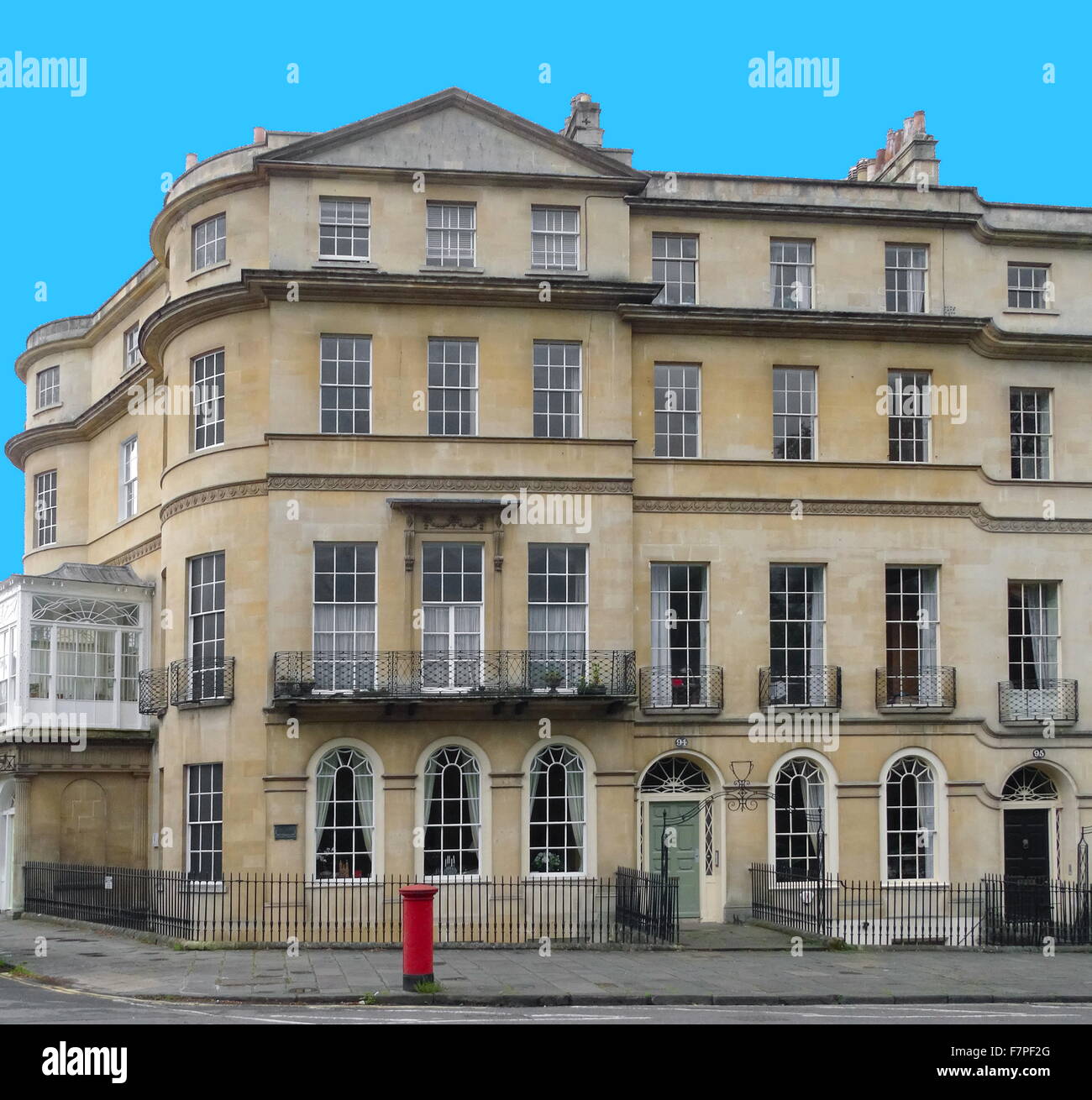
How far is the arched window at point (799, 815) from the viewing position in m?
32.4

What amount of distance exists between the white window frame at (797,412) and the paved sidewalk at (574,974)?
1028 centimetres

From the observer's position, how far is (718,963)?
2583 cm

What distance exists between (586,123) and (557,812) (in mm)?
14515

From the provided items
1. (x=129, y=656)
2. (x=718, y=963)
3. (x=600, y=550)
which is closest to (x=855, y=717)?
(x=600, y=550)

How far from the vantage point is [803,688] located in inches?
1291

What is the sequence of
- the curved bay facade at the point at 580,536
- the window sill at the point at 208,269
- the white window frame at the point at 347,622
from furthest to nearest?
the window sill at the point at 208,269
the curved bay facade at the point at 580,536
the white window frame at the point at 347,622

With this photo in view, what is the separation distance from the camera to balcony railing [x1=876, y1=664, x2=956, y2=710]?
3291 centimetres

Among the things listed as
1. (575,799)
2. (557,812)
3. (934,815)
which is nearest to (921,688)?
(934,815)

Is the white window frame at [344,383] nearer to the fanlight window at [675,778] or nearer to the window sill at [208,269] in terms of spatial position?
the window sill at [208,269]

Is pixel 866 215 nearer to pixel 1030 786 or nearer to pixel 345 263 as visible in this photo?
pixel 345 263

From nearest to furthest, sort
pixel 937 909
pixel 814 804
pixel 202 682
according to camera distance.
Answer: pixel 202 682 < pixel 937 909 < pixel 814 804

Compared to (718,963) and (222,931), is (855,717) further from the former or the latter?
(222,931)

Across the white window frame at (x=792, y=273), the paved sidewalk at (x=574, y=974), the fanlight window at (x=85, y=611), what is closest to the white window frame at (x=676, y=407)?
the white window frame at (x=792, y=273)

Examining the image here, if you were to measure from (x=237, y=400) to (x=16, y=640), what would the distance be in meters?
8.02
